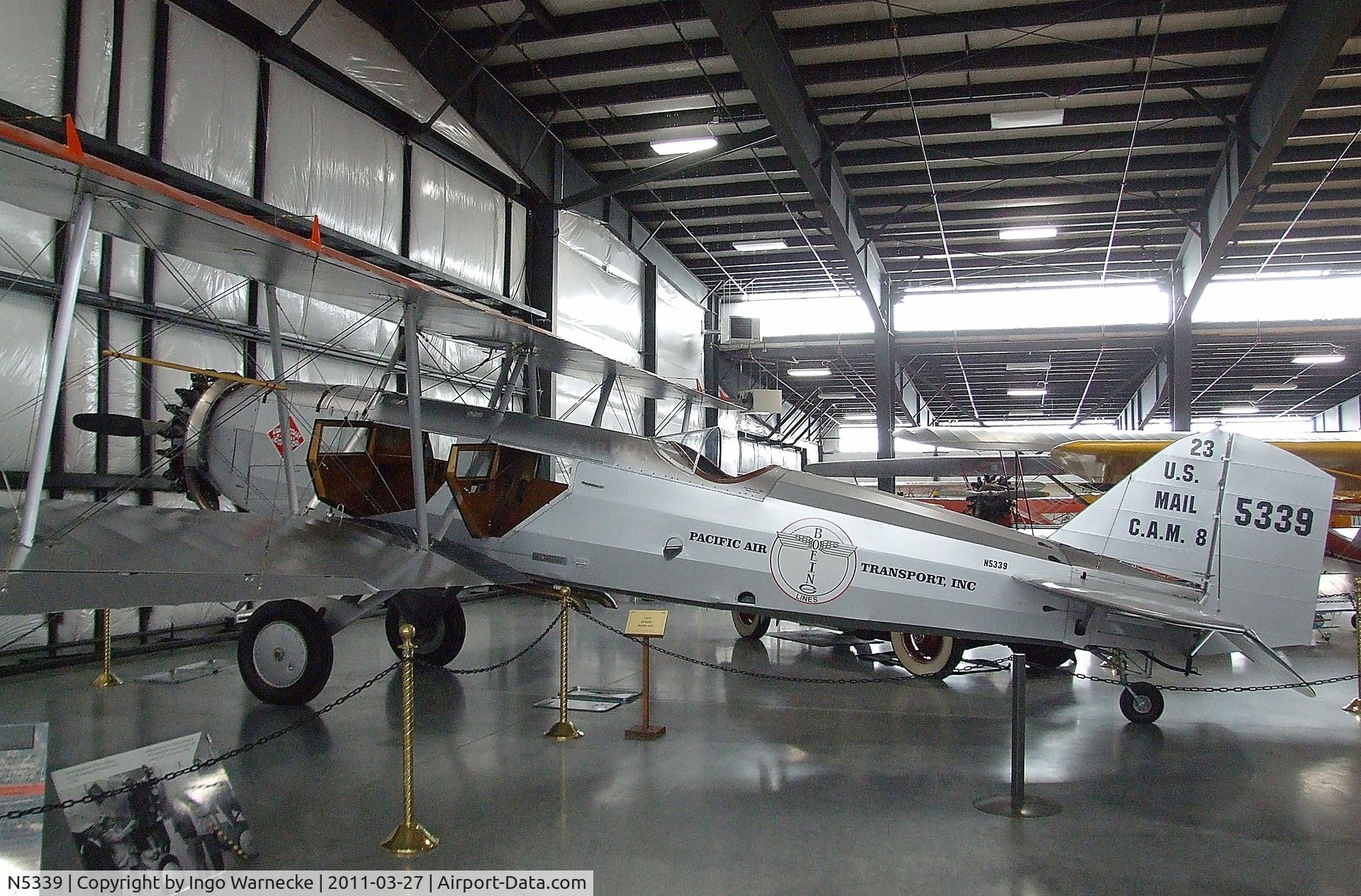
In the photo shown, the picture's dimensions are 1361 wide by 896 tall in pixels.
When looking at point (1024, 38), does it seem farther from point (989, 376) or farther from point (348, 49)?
point (989, 376)

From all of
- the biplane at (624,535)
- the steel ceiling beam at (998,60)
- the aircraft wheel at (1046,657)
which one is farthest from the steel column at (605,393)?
the aircraft wheel at (1046,657)

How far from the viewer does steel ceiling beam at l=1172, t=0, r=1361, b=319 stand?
8.84m

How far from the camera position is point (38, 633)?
7281 mm

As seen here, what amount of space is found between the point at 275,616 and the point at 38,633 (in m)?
3.16

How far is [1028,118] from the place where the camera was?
11781 mm

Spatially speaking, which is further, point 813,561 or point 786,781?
point 813,561

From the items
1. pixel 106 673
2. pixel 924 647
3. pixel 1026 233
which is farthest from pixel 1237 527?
pixel 1026 233

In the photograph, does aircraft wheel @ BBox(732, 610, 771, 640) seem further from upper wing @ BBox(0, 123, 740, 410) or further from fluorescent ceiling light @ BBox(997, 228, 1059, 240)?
fluorescent ceiling light @ BBox(997, 228, 1059, 240)

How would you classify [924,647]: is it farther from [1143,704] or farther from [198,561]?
[198,561]

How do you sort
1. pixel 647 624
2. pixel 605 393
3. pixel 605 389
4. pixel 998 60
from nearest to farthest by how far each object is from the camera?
pixel 647 624 < pixel 605 393 < pixel 605 389 < pixel 998 60

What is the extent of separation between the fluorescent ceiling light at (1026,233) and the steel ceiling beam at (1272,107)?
243cm

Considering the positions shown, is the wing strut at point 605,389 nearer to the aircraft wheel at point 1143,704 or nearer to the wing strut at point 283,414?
the wing strut at point 283,414

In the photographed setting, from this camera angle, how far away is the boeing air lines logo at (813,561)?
556 centimetres

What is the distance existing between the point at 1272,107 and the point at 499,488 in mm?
10303
